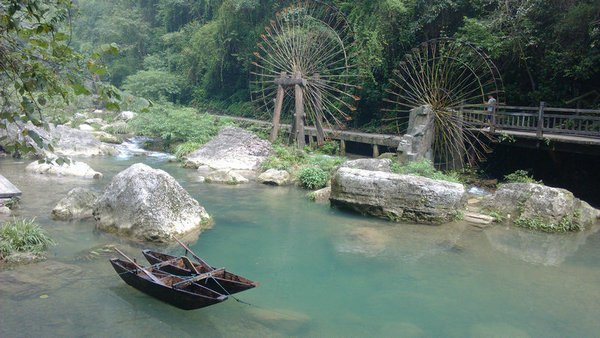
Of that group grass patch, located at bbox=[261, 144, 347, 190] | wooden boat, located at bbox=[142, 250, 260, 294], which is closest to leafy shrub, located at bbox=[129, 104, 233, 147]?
grass patch, located at bbox=[261, 144, 347, 190]

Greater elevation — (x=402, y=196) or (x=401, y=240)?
(x=402, y=196)

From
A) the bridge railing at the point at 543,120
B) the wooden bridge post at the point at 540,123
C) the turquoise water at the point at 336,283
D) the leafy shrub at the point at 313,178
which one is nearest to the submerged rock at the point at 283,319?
the turquoise water at the point at 336,283

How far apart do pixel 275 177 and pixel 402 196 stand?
4602 millimetres

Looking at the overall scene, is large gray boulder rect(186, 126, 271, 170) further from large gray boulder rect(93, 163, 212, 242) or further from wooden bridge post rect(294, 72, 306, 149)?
large gray boulder rect(93, 163, 212, 242)

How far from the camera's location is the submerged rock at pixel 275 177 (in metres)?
12.8

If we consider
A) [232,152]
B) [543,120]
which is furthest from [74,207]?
[543,120]

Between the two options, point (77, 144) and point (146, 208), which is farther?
point (77, 144)

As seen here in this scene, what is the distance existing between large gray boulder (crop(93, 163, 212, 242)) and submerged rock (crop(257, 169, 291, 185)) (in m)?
4.36

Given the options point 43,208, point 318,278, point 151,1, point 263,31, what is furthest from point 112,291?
point 151,1

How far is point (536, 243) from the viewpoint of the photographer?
8.38 m

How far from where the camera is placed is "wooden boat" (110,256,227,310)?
16.4ft

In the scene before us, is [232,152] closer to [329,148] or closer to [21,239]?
[329,148]

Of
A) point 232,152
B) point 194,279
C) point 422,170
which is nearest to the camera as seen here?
point 194,279

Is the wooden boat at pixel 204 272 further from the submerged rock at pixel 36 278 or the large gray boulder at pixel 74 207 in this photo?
the large gray boulder at pixel 74 207
